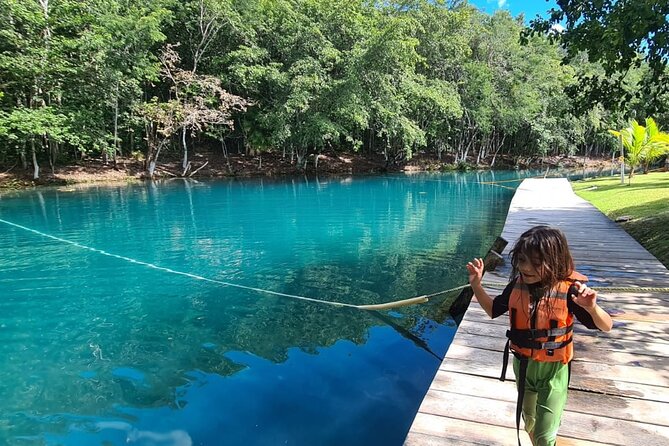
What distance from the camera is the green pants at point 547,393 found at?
90.4 inches

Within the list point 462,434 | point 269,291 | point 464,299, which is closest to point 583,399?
point 462,434

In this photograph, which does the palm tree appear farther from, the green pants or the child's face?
the child's face

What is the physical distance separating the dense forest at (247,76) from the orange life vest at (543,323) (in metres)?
23.4

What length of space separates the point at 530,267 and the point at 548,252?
0.38ft

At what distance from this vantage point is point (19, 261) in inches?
393

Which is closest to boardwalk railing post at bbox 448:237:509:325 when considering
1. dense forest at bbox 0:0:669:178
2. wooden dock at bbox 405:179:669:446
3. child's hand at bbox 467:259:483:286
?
wooden dock at bbox 405:179:669:446

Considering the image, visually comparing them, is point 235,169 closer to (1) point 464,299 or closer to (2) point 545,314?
(1) point 464,299

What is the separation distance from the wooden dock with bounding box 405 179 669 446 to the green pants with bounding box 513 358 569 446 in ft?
1.30

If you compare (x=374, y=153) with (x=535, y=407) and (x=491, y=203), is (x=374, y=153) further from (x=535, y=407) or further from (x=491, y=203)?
(x=535, y=407)

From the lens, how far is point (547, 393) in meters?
2.32

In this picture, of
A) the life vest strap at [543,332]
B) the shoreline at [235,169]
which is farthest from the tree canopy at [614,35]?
the shoreline at [235,169]

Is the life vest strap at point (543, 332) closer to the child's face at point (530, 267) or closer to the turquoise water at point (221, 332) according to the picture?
the child's face at point (530, 267)

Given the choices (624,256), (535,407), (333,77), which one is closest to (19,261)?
(535,407)

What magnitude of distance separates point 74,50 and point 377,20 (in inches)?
846
